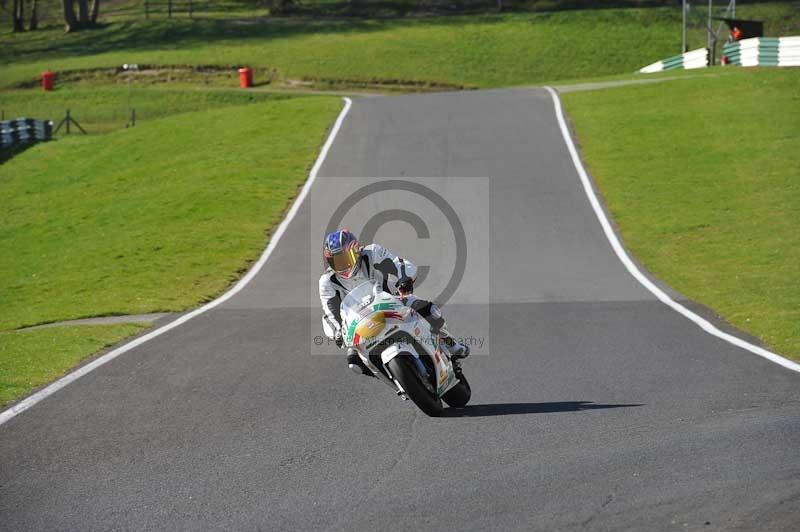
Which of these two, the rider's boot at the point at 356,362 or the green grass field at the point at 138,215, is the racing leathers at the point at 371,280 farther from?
the green grass field at the point at 138,215

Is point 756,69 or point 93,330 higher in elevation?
point 756,69

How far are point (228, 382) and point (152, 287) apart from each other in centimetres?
998

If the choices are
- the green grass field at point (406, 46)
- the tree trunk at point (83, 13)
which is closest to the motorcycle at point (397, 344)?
the green grass field at point (406, 46)

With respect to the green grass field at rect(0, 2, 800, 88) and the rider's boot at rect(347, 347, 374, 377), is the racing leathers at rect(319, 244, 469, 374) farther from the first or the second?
the green grass field at rect(0, 2, 800, 88)

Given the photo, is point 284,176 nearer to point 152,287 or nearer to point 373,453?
point 152,287

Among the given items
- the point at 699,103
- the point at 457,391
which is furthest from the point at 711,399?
the point at 699,103

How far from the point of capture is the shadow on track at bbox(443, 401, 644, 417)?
1031cm

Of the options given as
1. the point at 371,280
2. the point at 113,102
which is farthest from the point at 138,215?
the point at 113,102

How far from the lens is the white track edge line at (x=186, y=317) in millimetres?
11461

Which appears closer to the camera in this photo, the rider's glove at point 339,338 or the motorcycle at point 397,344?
the motorcycle at point 397,344

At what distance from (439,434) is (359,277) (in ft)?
6.88

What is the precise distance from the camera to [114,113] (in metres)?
58.0

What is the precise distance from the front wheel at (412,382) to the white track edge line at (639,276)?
4462 mm

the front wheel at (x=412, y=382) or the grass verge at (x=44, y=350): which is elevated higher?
the front wheel at (x=412, y=382)
